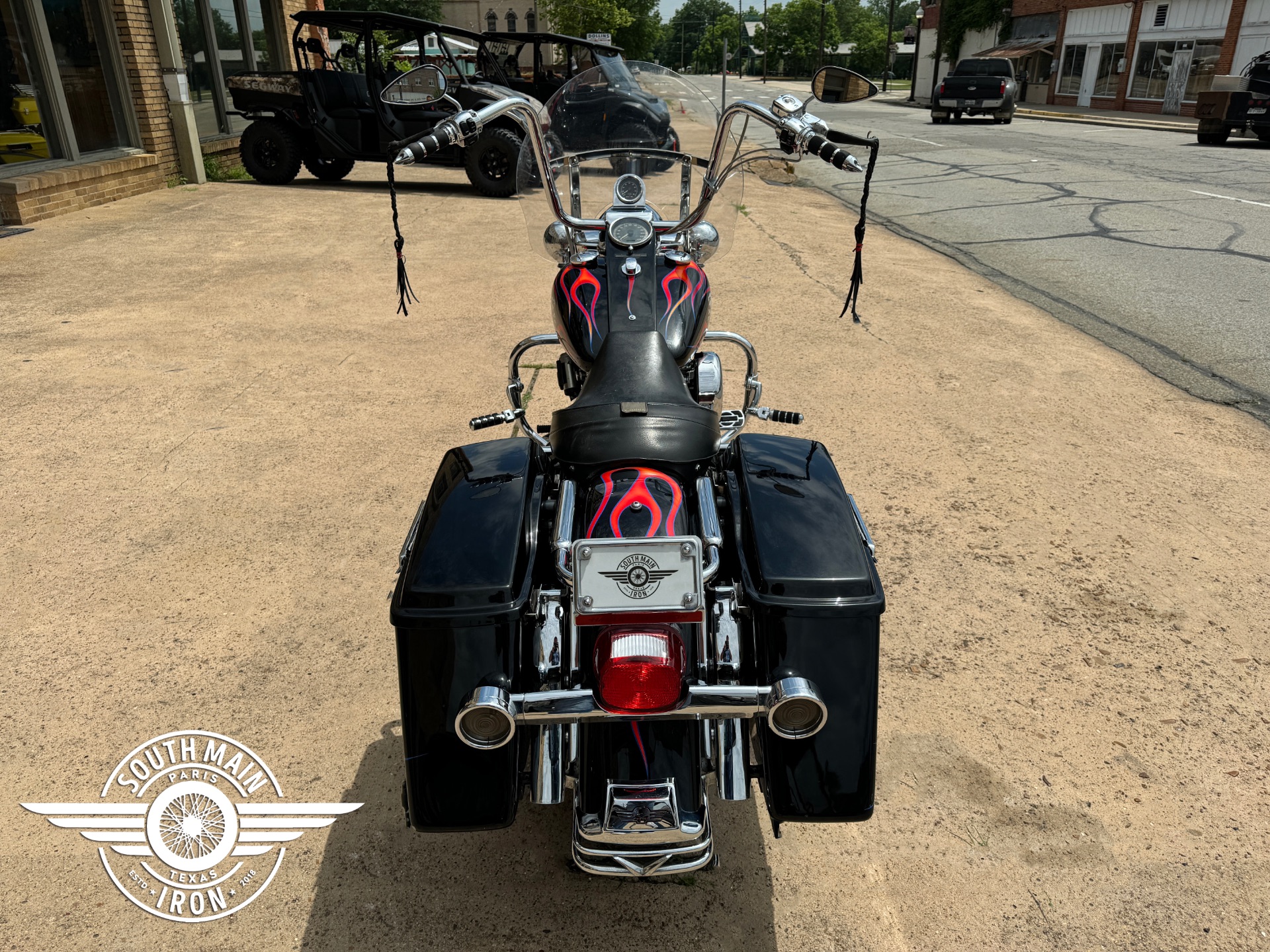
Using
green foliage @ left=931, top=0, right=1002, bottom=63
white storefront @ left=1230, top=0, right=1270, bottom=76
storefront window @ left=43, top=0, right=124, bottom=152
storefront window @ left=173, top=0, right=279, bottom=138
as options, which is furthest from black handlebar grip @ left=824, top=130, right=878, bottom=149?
green foliage @ left=931, top=0, right=1002, bottom=63

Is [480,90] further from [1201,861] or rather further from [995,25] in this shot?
[995,25]

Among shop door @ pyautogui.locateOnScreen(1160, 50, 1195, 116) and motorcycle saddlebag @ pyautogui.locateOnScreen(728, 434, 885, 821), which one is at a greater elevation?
shop door @ pyautogui.locateOnScreen(1160, 50, 1195, 116)

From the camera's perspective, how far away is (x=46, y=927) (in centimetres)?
197

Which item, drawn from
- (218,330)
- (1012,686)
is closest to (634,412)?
(1012,686)

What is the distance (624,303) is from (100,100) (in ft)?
37.1

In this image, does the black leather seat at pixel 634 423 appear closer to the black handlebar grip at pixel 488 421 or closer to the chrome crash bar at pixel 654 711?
the chrome crash bar at pixel 654 711

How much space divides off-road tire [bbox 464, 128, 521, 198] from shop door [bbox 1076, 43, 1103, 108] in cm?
3213

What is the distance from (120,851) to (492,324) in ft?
14.5

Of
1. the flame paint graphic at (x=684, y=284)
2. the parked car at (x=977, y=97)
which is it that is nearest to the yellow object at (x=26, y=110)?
the flame paint graphic at (x=684, y=284)

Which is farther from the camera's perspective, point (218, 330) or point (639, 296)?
point (218, 330)

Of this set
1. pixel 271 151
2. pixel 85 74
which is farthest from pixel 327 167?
pixel 85 74

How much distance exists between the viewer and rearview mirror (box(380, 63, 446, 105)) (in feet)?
9.37

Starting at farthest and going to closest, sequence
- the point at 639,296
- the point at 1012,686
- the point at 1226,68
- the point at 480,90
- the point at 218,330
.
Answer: the point at 1226,68 → the point at 480,90 → the point at 218,330 → the point at 1012,686 → the point at 639,296

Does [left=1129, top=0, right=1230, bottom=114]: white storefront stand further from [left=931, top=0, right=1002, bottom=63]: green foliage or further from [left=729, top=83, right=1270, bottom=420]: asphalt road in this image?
[left=729, top=83, right=1270, bottom=420]: asphalt road
